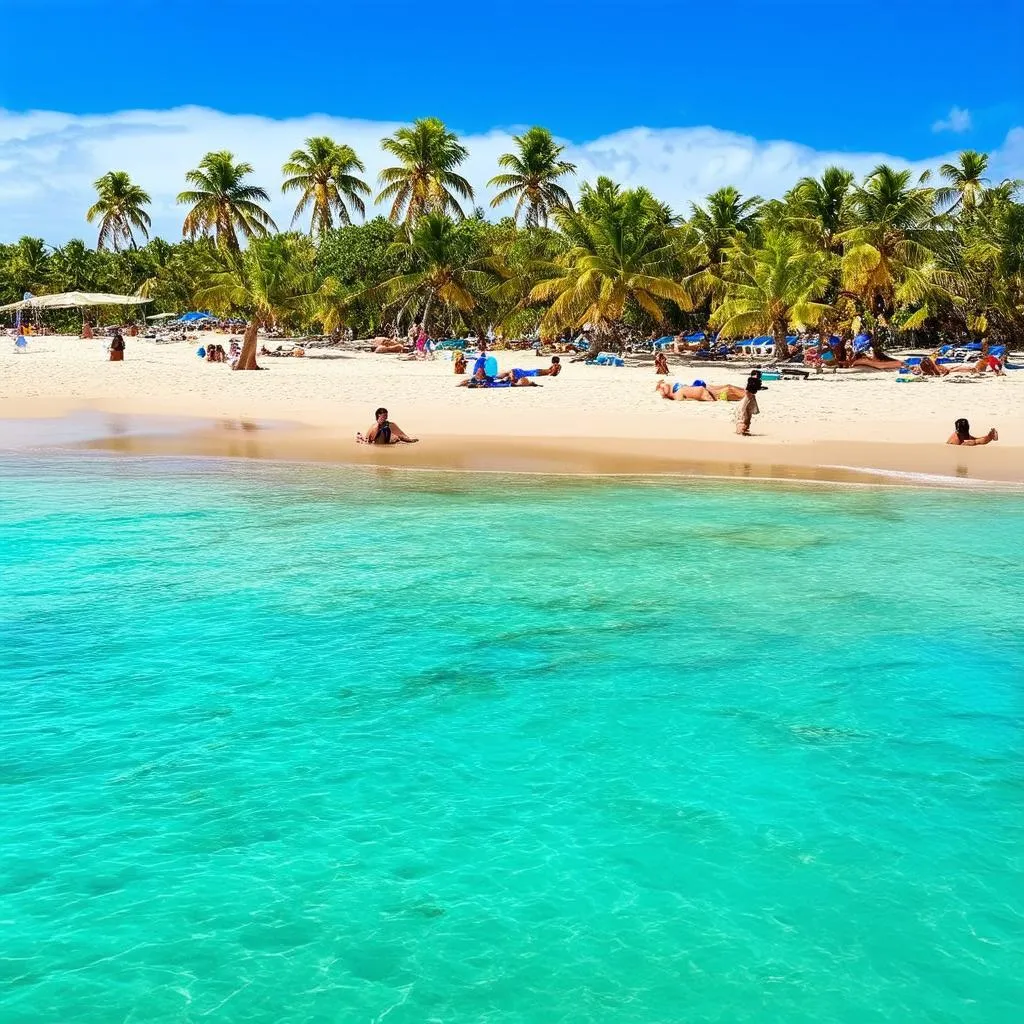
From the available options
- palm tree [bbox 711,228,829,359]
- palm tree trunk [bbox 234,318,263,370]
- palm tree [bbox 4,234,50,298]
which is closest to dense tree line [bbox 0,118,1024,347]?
palm tree [bbox 711,228,829,359]

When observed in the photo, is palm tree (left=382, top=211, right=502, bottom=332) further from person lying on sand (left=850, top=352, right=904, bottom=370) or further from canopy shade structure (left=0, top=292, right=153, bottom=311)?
person lying on sand (left=850, top=352, right=904, bottom=370)

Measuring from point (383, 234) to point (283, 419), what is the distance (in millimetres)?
25662

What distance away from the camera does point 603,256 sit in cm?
3734

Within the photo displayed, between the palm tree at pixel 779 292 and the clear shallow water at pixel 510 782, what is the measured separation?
75.0ft

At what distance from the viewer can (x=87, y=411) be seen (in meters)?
26.3

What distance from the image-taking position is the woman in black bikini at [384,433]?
19797 millimetres

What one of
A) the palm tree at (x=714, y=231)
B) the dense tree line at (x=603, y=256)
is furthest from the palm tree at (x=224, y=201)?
the palm tree at (x=714, y=231)

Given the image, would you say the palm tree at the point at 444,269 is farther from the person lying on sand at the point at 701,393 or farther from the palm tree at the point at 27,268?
the palm tree at the point at 27,268

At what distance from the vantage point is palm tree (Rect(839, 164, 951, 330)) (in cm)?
3562

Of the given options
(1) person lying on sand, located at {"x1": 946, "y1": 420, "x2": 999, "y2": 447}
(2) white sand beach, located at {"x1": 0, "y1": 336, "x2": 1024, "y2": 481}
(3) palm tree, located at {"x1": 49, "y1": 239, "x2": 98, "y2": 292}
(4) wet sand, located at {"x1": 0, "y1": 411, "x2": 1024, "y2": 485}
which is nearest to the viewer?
(4) wet sand, located at {"x1": 0, "y1": 411, "x2": 1024, "y2": 485}

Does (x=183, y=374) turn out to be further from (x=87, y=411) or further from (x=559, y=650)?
(x=559, y=650)

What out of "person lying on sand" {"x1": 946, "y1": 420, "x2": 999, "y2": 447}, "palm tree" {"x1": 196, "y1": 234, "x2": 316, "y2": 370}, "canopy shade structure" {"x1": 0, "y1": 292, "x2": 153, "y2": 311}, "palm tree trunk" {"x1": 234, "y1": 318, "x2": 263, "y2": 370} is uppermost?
"palm tree" {"x1": 196, "y1": 234, "x2": 316, "y2": 370}

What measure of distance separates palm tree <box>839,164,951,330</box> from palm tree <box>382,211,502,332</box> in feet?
49.4

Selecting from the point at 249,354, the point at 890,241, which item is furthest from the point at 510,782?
the point at 890,241
